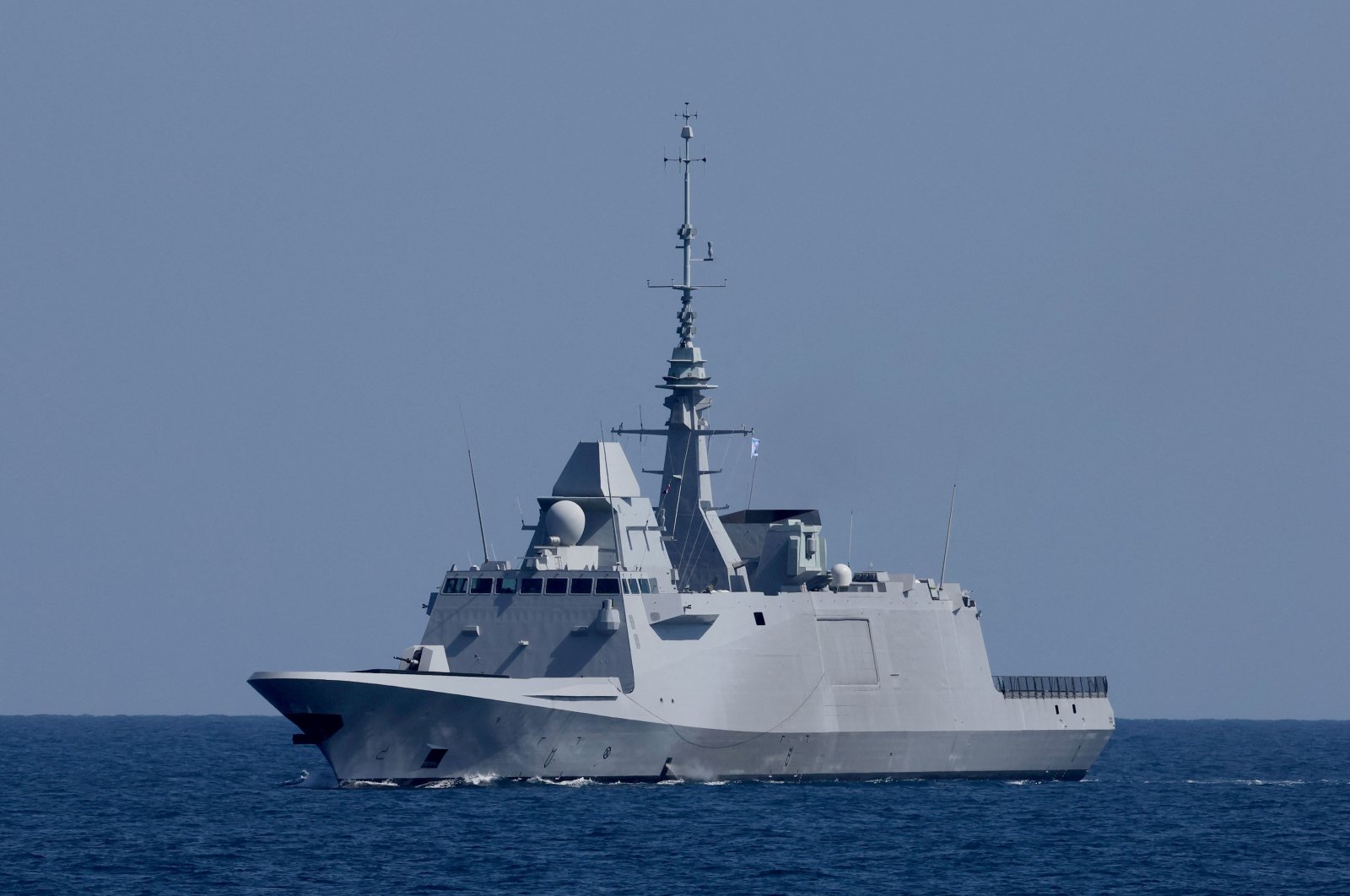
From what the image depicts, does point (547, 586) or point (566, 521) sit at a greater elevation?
point (566, 521)

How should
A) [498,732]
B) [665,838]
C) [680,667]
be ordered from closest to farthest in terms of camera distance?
[665,838] → [498,732] → [680,667]

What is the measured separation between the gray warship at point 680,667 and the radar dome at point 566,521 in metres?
0.04

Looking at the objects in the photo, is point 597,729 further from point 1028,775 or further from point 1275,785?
point 1275,785

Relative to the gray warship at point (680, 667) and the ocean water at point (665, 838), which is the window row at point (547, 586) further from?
the ocean water at point (665, 838)

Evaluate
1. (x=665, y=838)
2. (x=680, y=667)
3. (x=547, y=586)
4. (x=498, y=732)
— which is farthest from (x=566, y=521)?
(x=665, y=838)

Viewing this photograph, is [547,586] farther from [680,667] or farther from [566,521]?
[680,667]

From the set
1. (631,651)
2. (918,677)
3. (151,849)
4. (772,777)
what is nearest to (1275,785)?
(918,677)

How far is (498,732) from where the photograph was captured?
3616cm

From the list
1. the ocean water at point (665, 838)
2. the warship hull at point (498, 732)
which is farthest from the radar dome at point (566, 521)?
the ocean water at point (665, 838)

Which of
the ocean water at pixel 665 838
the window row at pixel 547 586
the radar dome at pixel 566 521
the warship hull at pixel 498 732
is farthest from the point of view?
the radar dome at pixel 566 521

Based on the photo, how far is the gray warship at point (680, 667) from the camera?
36250 millimetres

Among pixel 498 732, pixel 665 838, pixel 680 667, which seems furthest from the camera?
pixel 680 667

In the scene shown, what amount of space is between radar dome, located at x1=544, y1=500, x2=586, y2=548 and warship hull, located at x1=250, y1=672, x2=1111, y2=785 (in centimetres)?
322

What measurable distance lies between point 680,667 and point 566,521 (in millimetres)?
3378
